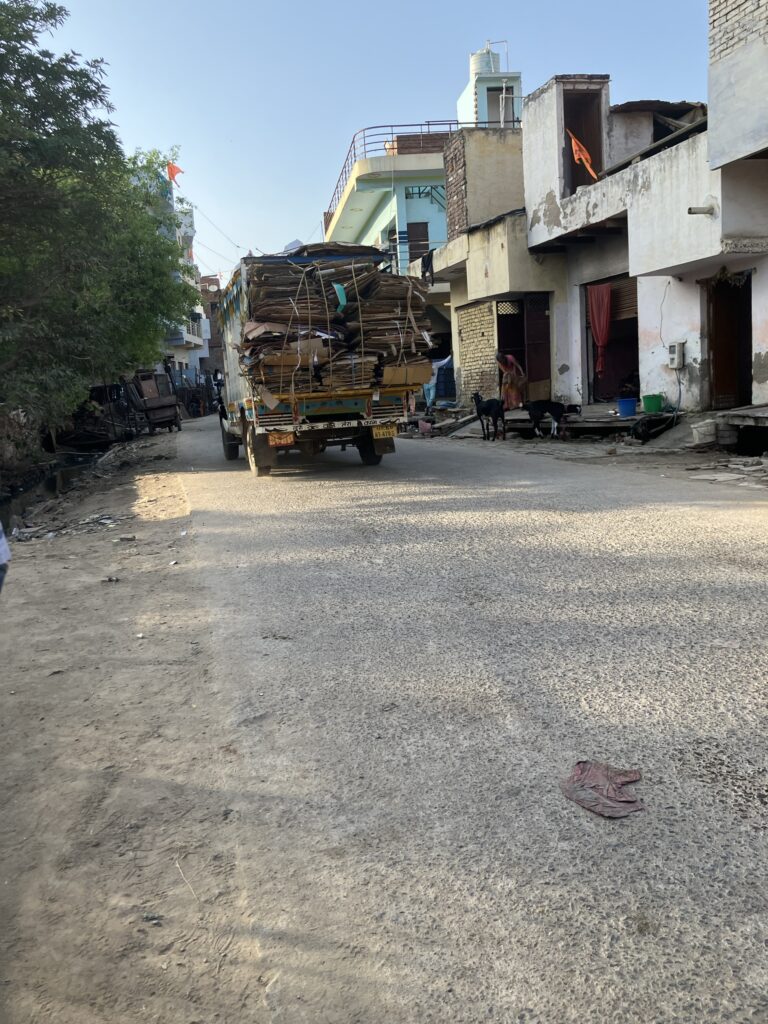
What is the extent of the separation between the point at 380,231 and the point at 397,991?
35.6m

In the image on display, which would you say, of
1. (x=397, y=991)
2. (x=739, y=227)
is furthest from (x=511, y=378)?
(x=397, y=991)

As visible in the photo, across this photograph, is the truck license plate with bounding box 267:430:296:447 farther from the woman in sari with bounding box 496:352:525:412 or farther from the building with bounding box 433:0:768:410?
the woman in sari with bounding box 496:352:525:412

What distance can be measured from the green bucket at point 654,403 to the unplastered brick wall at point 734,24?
244 inches

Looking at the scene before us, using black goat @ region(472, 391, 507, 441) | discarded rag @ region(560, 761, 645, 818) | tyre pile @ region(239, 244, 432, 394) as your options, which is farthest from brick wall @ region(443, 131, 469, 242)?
discarded rag @ region(560, 761, 645, 818)

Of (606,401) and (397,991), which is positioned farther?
(606,401)

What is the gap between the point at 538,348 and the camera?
76.8 feet

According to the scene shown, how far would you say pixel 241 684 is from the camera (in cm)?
419

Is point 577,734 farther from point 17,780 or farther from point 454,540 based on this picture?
point 454,540

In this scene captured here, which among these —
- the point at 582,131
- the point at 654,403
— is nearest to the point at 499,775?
the point at 654,403

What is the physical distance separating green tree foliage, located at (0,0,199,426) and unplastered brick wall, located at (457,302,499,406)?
402 inches

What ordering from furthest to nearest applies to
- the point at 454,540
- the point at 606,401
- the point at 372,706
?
the point at 606,401
the point at 454,540
the point at 372,706

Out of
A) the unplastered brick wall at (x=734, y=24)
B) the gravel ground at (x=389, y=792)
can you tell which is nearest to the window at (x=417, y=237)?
the unplastered brick wall at (x=734, y=24)

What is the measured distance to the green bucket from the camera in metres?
17.3

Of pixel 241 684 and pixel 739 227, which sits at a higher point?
pixel 739 227
